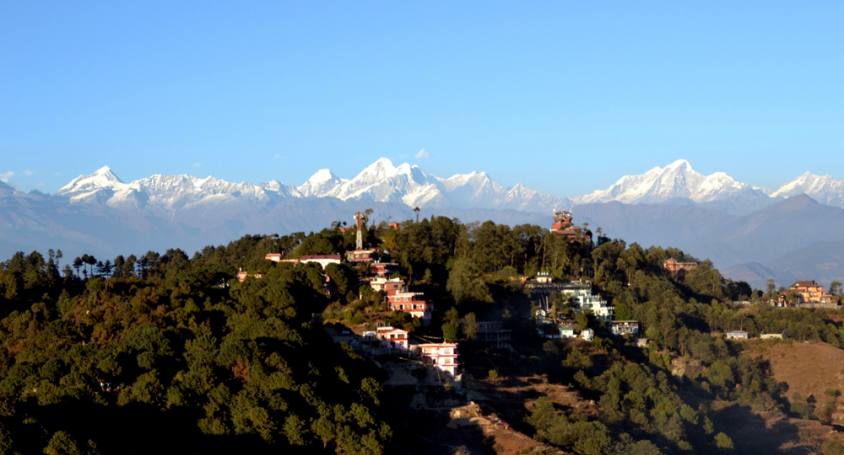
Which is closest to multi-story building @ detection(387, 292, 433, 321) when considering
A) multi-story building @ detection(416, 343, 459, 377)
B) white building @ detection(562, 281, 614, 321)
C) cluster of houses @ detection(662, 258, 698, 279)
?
multi-story building @ detection(416, 343, 459, 377)

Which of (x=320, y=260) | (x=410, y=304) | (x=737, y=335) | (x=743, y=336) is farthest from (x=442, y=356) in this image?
(x=743, y=336)

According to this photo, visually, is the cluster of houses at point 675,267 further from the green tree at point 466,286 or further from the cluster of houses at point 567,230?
the green tree at point 466,286

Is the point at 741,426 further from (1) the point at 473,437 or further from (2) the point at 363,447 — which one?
(2) the point at 363,447

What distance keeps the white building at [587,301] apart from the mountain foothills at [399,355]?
14cm

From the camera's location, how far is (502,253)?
65000 mm

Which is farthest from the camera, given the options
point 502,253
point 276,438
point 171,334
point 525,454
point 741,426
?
point 502,253

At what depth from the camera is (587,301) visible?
202ft

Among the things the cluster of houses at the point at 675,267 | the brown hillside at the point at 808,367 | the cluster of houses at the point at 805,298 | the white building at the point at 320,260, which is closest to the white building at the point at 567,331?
the brown hillside at the point at 808,367

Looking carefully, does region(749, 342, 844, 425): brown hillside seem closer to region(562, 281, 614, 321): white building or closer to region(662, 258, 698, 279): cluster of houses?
region(562, 281, 614, 321): white building

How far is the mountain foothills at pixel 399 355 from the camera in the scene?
36406mm

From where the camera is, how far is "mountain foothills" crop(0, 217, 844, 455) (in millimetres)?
36406

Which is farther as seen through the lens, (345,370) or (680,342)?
(680,342)

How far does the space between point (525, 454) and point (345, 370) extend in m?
6.52

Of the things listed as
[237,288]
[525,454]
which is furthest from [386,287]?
[525,454]
